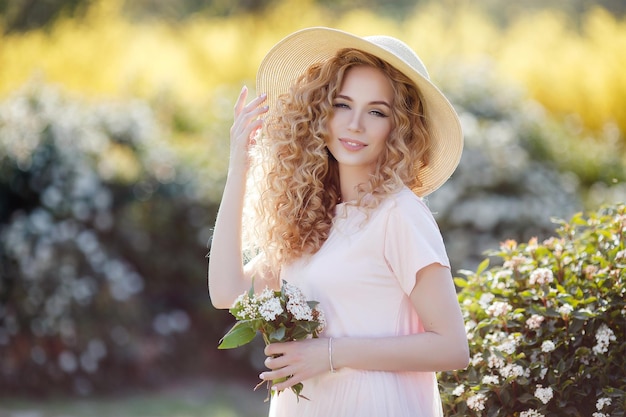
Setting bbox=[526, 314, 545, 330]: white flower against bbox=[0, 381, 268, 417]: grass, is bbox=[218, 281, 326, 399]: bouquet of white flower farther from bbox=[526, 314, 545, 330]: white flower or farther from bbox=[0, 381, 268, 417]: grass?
bbox=[0, 381, 268, 417]: grass

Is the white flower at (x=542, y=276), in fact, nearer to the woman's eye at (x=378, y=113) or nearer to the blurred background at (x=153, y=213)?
the woman's eye at (x=378, y=113)

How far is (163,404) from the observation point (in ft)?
20.1

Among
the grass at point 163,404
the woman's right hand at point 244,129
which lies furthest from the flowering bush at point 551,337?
the grass at point 163,404

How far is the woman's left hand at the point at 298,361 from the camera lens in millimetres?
2316

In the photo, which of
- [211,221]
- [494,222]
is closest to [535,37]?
[494,222]

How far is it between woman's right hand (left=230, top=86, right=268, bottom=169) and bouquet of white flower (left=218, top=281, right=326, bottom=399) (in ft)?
1.54

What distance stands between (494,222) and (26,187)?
336cm

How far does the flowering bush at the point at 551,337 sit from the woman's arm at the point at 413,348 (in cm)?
43

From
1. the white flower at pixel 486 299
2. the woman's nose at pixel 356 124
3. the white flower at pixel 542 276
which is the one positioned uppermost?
the woman's nose at pixel 356 124

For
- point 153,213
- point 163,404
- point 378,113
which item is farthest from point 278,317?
point 153,213

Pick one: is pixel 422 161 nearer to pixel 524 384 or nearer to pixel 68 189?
pixel 524 384

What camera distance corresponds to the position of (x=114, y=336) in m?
6.20

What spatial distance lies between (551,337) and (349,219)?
0.78 metres

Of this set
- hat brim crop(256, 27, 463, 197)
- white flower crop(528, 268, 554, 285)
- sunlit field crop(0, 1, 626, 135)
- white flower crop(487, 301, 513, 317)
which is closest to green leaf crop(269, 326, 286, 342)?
hat brim crop(256, 27, 463, 197)
